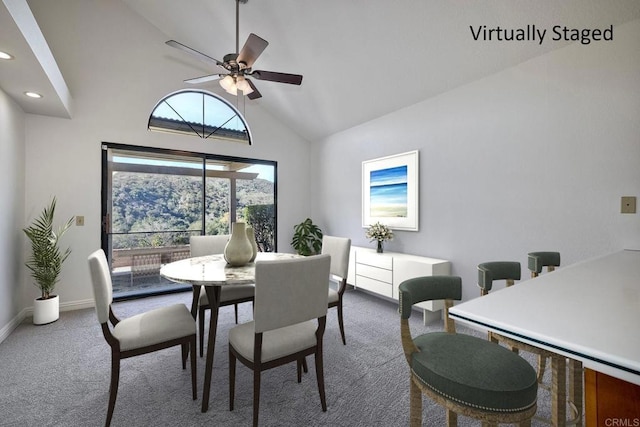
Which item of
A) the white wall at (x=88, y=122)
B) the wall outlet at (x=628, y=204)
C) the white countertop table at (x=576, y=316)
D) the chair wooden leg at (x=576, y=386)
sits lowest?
the chair wooden leg at (x=576, y=386)

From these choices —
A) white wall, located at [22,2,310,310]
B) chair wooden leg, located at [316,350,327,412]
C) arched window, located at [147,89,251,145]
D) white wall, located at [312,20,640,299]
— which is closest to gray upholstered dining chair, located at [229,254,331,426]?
chair wooden leg, located at [316,350,327,412]

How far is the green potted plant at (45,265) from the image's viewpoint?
2.98 metres

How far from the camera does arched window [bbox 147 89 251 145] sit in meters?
4.11

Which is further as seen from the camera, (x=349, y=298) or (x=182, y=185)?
(x=182, y=185)

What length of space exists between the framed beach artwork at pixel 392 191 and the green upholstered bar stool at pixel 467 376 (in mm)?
2413

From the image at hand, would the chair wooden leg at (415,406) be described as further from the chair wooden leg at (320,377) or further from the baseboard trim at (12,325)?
the baseboard trim at (12,325)

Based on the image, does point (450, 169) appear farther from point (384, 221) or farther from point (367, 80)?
point (367, 80)

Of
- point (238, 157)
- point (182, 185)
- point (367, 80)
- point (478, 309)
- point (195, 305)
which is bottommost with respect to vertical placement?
point (195, 305)

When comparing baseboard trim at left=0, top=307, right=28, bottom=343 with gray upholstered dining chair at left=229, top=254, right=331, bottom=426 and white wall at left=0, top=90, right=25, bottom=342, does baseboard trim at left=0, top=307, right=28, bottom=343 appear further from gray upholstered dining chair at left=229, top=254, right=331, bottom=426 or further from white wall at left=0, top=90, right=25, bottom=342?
gray upholstered dining chair at left=229, top=254, right=331, bottom=426

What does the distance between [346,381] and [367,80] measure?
327cm

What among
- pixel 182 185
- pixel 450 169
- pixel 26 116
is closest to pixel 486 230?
pixel 450 169

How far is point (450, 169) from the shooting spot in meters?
3.14

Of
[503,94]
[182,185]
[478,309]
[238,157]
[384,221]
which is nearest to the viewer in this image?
[478,309]

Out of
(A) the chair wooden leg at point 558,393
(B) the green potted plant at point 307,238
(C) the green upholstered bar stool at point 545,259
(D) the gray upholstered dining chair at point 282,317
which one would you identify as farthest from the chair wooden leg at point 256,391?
(B) the green potted plant at point 307,238
